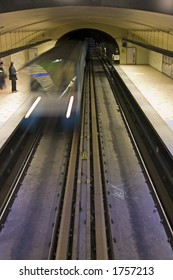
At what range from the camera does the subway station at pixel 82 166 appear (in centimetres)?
538

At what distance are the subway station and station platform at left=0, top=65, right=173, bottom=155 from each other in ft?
0.12

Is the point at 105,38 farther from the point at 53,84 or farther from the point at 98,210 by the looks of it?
the point at 98,210

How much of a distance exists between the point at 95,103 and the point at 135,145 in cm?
594

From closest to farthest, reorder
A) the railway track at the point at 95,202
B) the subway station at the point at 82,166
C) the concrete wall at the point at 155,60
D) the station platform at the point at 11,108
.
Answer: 1. the railway track at the point at 95,202
2. the subway station at the point at 82,166
3. the station platform at the point at 11,108
4. the concrete wall at the point at 155,60

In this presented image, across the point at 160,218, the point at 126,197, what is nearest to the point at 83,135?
the point at 126,197

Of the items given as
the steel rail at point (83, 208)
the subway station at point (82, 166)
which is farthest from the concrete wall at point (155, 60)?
the steel rail at point (83, 208)

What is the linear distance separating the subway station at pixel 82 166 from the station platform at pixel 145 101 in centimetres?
4

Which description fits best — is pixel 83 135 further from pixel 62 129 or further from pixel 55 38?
pixel 55 38

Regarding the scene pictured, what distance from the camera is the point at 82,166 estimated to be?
8.20m

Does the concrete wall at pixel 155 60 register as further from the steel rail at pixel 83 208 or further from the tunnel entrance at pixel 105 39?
the steel rail at pixel 83 208

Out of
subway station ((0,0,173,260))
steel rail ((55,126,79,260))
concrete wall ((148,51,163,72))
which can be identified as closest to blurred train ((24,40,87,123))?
subway station ((0,0,173,260))

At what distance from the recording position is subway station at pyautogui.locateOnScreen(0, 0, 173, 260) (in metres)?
5.38

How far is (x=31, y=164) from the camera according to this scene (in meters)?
8.69

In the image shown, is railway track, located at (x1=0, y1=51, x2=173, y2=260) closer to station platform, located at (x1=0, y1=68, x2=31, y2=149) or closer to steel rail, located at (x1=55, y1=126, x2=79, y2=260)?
steel rail, located at (x1=55, y1=126, x2=79, y2=260)
